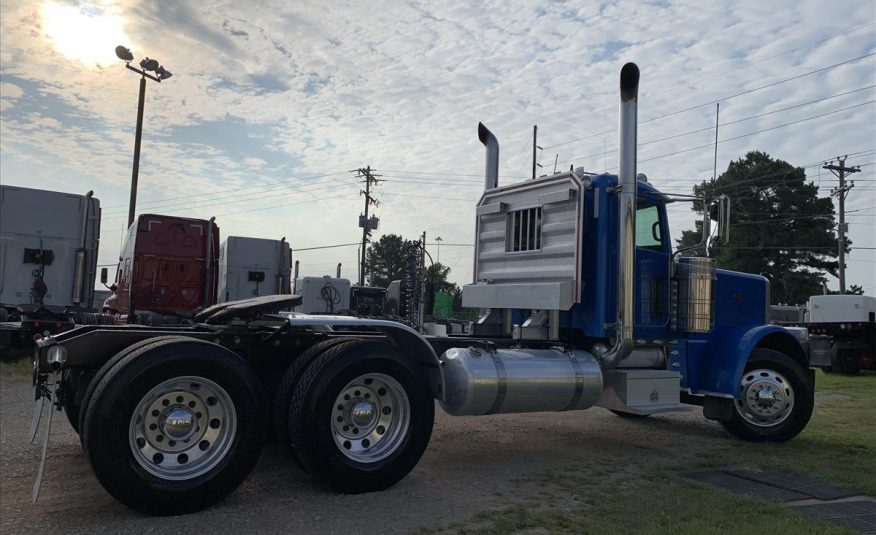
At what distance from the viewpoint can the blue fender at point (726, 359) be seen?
285 inches

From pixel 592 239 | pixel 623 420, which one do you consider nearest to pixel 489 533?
pixel 592 239

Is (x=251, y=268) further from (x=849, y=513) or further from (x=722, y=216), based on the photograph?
(x=849, y=513)

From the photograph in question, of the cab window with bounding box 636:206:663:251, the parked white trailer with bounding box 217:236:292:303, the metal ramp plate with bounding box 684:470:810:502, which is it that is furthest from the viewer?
the parked white trailer with bounding box 217:236:292:303

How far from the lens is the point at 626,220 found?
22.0ft

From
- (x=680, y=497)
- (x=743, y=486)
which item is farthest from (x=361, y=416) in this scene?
(x=743, y=486)

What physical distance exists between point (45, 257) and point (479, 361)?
11.4 m

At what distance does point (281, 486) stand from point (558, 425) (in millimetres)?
4451

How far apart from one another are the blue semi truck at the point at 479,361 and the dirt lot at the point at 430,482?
0.25 m

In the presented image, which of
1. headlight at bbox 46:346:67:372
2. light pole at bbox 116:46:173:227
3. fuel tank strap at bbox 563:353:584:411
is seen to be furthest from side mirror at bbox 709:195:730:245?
light pole at bbox 116:46:173:227

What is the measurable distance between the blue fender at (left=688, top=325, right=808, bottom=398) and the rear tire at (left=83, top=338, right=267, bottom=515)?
17.2 ft

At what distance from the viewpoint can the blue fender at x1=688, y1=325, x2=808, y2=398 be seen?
23.7 feet

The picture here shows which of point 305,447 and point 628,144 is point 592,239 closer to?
point 628,144

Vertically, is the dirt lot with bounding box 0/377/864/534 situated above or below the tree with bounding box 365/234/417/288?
below

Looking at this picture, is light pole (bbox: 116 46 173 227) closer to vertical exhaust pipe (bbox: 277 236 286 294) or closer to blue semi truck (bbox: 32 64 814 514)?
vertical exhaust pipe (bbox: 277 236 286 294)
